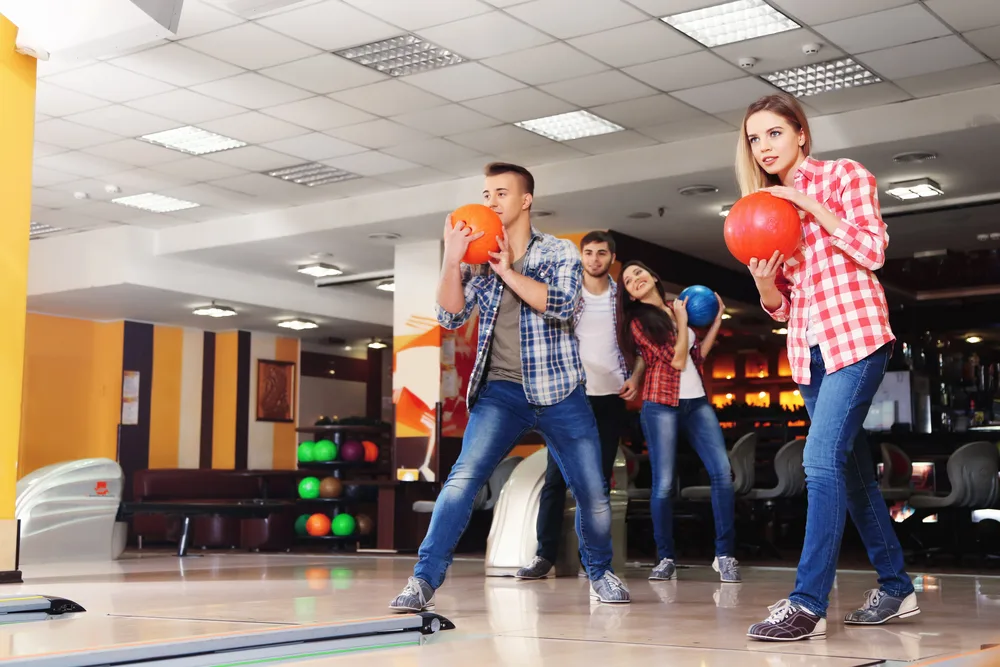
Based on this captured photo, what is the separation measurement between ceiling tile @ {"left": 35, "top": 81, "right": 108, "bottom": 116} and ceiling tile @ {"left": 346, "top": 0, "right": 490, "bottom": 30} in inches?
101

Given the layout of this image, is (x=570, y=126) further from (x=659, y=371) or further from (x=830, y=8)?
(x=659, y=371)

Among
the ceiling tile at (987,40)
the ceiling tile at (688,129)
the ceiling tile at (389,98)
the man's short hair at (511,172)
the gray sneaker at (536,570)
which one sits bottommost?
the gray sneaker at (536,570)

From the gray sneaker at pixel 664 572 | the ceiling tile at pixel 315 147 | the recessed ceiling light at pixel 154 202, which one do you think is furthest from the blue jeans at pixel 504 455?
the recessed ceiling light at pixel 154 202

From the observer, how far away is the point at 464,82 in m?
7.52

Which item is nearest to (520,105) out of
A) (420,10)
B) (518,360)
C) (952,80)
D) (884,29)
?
(420,10)

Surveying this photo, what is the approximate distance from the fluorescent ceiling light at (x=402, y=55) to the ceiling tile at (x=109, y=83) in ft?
4.81

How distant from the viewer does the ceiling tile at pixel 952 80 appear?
7.27 meters

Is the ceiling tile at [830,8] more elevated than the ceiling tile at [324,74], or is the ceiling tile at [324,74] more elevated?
the ceiling tile at [830,8]

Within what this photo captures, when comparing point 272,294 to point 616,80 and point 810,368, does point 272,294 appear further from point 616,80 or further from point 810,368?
point 810,368

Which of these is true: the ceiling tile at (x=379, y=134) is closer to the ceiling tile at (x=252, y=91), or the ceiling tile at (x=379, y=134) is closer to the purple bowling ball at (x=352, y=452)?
the ceiling tile at (x=252, y=91)

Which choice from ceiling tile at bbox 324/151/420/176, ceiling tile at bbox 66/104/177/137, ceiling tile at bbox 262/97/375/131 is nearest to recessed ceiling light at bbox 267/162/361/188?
ceiling tile at bbox 324/151/420/176

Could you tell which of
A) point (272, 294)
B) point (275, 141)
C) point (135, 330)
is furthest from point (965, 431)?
point (135, 330)

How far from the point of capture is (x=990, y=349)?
15164mm

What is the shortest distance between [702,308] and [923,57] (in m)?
2.54
